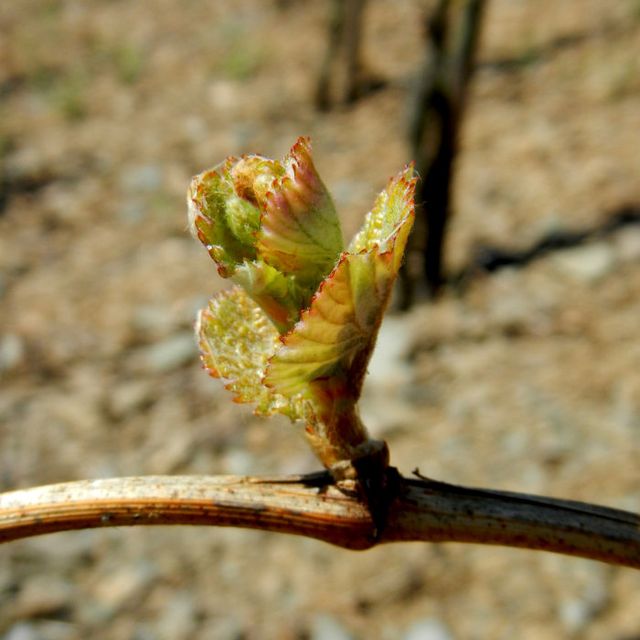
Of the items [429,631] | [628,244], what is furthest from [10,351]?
[628,244]

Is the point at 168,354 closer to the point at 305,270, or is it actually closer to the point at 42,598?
the point at 42,598

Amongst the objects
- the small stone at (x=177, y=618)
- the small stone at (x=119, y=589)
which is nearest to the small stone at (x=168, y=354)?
the small stone at (x=119, y=589)

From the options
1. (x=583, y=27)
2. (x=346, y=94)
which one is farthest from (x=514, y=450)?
(x=583, y=27)

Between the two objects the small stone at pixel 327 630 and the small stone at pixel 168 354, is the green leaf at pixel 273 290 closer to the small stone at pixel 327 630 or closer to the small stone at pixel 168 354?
the small stone at pixel 327 630

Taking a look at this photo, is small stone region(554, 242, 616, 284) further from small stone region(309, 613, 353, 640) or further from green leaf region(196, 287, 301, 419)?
green leaf region(196, 287, 301, 419)

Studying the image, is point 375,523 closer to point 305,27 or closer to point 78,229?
point 78,229

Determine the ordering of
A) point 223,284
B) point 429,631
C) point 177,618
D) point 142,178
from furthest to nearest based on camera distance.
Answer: point 142,178 → point 223,284 → point 177,618 → point 429,631

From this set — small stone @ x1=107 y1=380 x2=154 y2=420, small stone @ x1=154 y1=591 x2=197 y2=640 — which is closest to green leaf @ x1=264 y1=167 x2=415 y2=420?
small stone @ x1=154 y1=591 x2=197 y2=640
